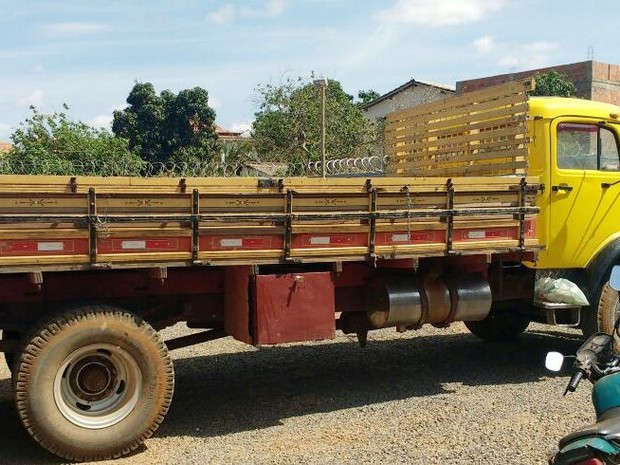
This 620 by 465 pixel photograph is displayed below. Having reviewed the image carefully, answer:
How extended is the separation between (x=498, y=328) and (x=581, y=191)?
84.2 inches

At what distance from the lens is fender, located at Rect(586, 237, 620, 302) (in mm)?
6672

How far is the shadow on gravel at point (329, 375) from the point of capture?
5816 mm

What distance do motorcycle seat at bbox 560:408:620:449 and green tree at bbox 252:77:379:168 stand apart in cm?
1752

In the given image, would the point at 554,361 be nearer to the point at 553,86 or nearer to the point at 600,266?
the point at 600,266

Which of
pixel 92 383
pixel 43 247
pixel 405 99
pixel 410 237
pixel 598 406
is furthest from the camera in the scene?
pixel 405 99

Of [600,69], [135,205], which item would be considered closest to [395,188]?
[135,205]

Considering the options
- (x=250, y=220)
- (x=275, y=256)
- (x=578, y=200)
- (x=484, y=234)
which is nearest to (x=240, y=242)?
(x=250, y=220)

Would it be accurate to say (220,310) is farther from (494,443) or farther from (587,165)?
(587,165)

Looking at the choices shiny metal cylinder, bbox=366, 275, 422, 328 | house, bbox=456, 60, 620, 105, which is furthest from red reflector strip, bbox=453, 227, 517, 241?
house, bbox=456, 60, 620, 105

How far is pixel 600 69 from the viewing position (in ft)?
90.1

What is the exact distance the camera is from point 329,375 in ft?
22.9

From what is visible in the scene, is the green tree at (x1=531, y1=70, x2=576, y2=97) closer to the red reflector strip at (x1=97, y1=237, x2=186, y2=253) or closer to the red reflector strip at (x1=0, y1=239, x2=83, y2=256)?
the red reflector strip at (x1=97, y1=237, x2=186, y2=253)

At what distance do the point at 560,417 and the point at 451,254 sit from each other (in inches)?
60.1

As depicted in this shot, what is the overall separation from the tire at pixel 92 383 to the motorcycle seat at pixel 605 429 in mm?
3164
